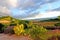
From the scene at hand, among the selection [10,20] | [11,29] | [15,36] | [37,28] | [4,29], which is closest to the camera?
[37,28]

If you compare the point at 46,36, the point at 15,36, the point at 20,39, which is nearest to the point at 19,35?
the point at 15,36

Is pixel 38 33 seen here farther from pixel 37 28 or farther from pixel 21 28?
pixel 21 28

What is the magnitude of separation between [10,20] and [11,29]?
587 centimetres

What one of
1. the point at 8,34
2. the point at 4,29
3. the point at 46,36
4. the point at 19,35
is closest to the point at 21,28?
the point at 19,35

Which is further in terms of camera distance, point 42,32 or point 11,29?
point 11,29

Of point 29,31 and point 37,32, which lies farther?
point 29,31

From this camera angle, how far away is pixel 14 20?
3531 centimetres

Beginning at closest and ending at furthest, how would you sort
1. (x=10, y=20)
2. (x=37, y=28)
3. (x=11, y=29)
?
(x=37, y=28), (x=11, y=29), (x=10, y=20)

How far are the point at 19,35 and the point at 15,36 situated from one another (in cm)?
55

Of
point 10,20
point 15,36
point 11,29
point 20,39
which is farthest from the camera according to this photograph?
point 10,20

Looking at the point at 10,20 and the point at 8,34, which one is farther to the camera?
the point at 10,20

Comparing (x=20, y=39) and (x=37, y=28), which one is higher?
(x=37, y=28)

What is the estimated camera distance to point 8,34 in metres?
29.1

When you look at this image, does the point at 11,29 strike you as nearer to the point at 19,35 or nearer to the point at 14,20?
the point at 19,35
